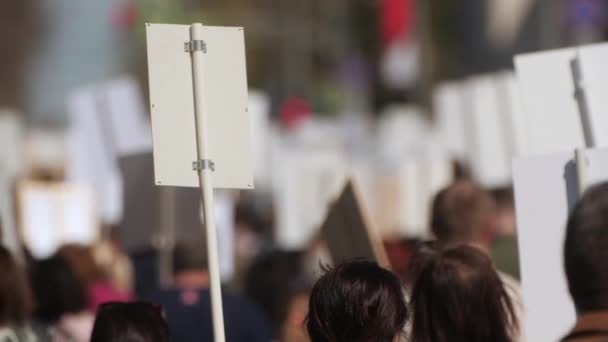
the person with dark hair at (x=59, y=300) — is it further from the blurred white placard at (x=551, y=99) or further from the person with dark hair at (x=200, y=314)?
the blurred white placard at (x=551, y=99)

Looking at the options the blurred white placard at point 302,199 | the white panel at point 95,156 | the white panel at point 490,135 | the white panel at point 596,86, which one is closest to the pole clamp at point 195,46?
the white panel at point 596,86

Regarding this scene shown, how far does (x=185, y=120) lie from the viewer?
6246mm

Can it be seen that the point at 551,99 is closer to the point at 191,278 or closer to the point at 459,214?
the point at 459,214

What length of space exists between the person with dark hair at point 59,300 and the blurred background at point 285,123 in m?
0.47

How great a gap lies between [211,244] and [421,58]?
121 ft

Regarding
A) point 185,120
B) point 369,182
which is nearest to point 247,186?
point 185,120

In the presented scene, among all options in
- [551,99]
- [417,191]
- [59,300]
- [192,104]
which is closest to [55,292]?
[59,300]

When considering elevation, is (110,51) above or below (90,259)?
above

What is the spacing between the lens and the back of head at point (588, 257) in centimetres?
440

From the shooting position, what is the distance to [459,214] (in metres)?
7.51

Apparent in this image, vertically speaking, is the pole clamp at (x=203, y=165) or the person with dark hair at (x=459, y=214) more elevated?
the pole clamp at (x=203, y=165)

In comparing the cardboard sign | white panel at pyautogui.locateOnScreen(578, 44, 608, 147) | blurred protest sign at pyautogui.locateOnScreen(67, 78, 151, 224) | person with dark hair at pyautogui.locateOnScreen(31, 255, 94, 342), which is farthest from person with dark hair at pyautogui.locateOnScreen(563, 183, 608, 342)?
blurred protest sign at pyautogui.locateOnScreen(67, 78, 151, 224)

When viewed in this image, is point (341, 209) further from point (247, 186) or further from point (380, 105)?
point (380, 105)

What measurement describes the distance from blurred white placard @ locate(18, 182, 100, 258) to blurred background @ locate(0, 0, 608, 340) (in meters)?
0.01
